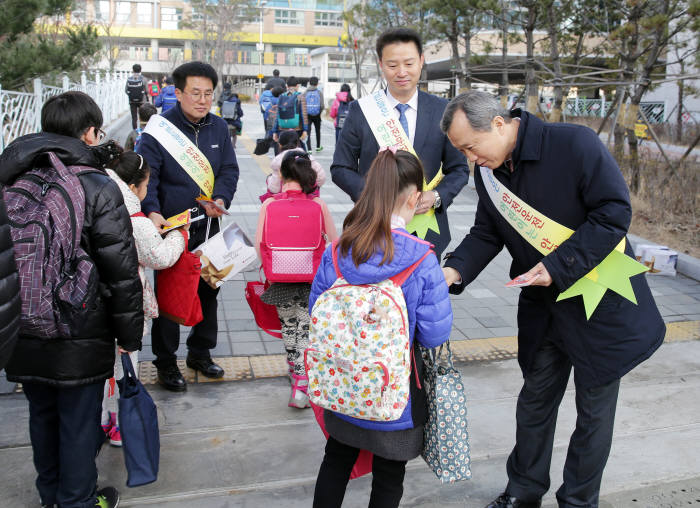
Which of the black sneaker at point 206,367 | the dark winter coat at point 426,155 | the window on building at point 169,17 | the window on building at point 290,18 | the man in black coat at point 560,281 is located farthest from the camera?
the window on building at point 290,18

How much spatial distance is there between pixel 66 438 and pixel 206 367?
155 centimetres

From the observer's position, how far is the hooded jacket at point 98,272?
2381 mm

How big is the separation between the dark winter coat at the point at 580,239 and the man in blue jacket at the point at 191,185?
6.13 feet

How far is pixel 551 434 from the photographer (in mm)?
2842

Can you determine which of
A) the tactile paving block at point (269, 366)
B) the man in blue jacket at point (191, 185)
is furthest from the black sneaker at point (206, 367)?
the tactile paving block at point (269, 366)

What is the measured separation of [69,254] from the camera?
7.67 feet

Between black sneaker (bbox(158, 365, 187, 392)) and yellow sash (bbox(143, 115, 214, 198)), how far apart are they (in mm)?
1032

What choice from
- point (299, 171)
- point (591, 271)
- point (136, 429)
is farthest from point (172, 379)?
point (591, 271)

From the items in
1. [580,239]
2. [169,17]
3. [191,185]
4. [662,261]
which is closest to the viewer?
[580,239]

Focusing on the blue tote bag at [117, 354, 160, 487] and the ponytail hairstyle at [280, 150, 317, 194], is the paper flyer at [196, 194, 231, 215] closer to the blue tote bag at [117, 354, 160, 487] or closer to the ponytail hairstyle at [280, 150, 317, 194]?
the ponytail hairstyle at [280, 150, 317, 194]

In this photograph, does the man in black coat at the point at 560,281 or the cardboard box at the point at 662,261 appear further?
the cardboard box at the point at 662,261

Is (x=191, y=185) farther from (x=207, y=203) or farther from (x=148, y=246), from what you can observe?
(x=148, y=246)

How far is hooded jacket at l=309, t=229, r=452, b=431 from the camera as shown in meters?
2.20

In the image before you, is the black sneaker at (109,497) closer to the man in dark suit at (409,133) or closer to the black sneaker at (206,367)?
the black sneaker at (206,367)
